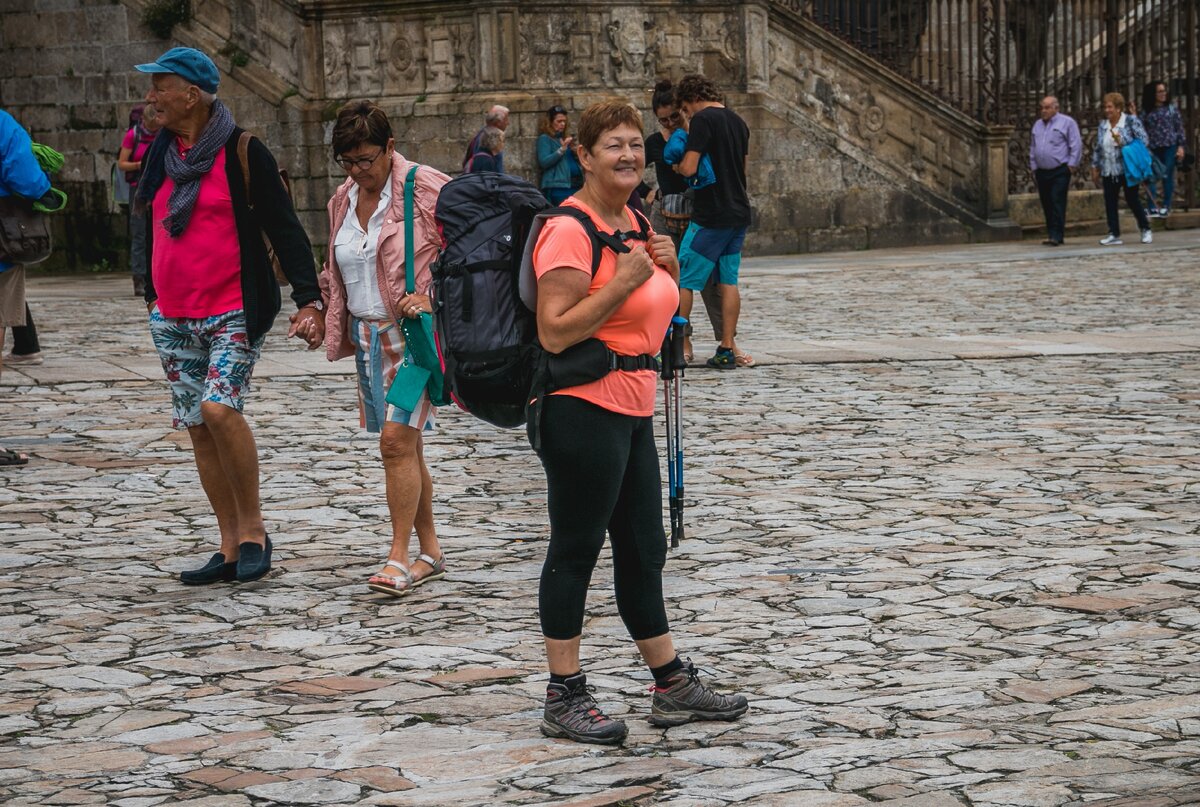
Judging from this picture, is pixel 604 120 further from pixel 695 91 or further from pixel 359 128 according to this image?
pixel 695 91

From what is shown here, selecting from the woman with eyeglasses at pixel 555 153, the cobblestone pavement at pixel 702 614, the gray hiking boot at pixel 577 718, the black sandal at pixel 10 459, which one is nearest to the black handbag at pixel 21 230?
the cobblestone pavement at pixel 702 614

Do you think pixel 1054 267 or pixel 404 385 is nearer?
pixel 404 385

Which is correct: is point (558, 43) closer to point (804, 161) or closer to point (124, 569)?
point (804, 161)

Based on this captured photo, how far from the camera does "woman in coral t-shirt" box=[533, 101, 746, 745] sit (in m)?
4.49

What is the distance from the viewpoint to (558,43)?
22062mm

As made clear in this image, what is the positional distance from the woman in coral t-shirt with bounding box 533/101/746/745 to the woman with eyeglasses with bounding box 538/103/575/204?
53.6 ft

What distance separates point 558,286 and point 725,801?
1.28 m

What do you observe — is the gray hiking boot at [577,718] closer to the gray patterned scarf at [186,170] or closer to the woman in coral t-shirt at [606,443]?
the woman in coral t-shirt at [606,443]

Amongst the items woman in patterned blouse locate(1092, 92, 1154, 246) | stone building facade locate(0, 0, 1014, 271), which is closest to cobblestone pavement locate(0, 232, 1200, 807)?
stone building facade locate(0, 0, 1014, 271)

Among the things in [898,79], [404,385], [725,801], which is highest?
[898,79]

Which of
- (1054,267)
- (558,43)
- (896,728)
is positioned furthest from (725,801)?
(558,43)

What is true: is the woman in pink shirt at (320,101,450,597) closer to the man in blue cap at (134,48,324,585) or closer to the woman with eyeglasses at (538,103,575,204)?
the man in blue cap at (134,48,324,585)

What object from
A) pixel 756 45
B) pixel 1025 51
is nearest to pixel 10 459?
pixel 756 45

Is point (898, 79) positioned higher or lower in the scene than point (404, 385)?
higher
